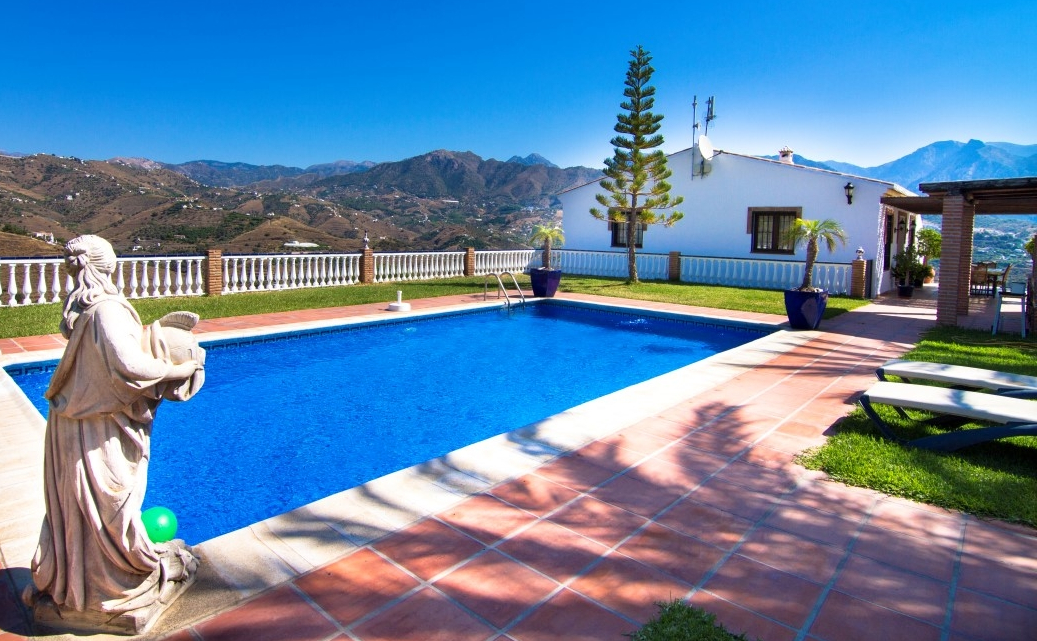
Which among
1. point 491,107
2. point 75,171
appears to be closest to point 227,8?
point 75,171

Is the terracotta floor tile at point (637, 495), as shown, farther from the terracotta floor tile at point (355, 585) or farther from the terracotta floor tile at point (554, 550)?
the terracotta floor tile at point (355, 585)

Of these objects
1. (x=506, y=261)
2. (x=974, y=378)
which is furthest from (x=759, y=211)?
(x=974, y=378)

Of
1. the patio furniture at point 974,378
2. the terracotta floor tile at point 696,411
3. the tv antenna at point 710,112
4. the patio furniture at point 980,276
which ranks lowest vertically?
the terracotta floor tile at point 696,411

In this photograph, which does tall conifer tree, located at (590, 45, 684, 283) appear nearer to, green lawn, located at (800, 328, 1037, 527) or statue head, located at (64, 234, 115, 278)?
green lawn, located at (800, 328, 1037, 527)

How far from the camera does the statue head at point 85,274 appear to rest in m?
2.12

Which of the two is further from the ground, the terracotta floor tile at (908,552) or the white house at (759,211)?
the white house at (759,211)

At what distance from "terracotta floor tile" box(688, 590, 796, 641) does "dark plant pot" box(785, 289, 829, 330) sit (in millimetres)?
8741

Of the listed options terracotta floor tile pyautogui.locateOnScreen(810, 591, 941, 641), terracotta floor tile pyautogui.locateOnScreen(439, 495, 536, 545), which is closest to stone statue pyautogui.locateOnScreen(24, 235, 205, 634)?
terracotta floor tile pyautogui.locateOnScreen(439, 495, 536, 545)

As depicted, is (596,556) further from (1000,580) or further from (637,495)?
(1000,580)

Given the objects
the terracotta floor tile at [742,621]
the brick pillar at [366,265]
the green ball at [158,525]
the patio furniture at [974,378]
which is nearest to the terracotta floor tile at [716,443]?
the terracotta floor tile at [742,621]

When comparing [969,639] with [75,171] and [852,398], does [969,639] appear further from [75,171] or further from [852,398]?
[75,171]

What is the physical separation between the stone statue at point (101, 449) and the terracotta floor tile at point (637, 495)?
95.5 inches

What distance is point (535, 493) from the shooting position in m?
3.69

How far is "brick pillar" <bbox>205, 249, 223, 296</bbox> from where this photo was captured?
13.0 metres
